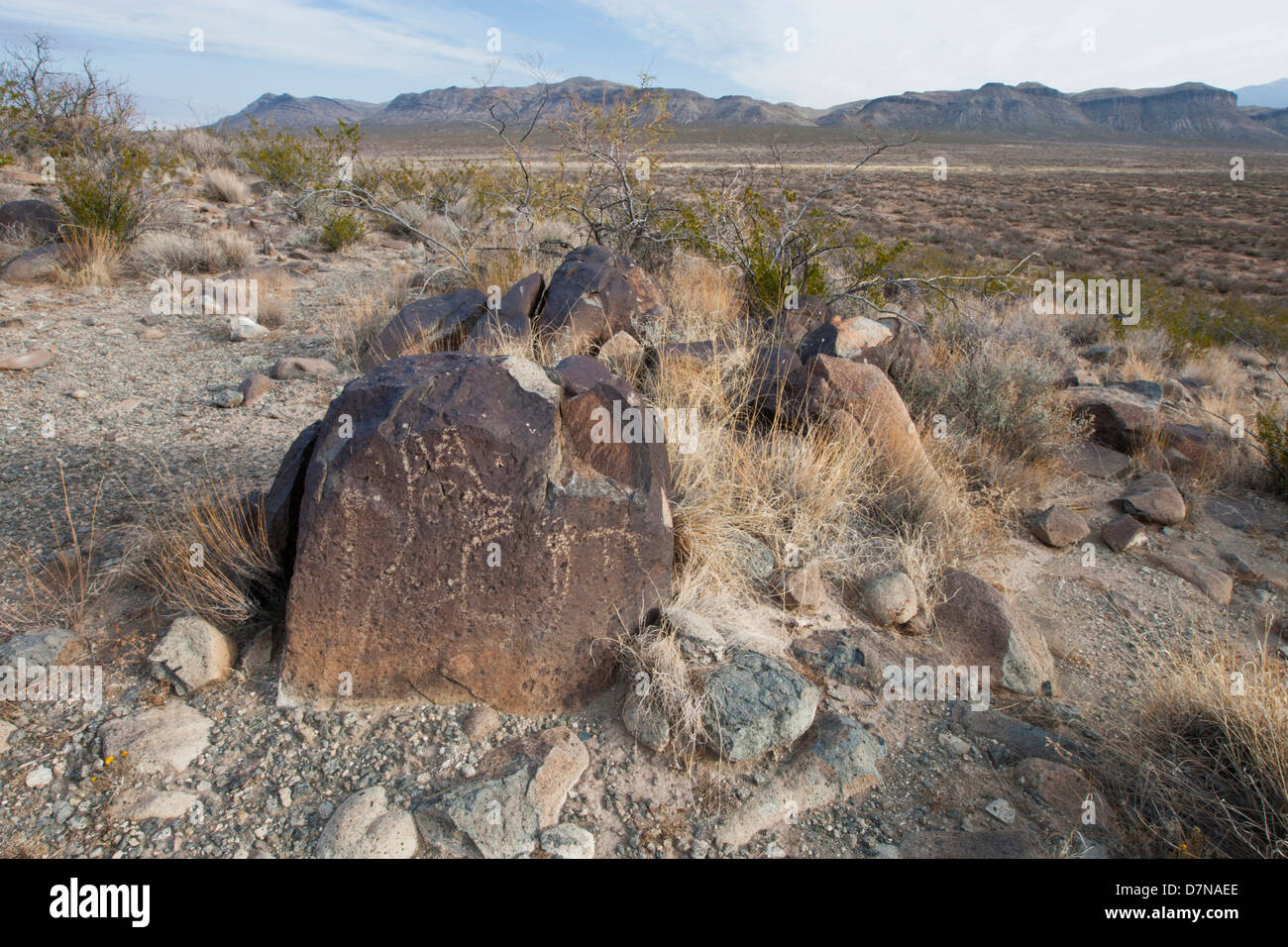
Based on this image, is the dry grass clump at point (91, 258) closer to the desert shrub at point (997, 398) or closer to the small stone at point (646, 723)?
the small stone at point (646, 723)

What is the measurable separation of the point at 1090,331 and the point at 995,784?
27.2ft

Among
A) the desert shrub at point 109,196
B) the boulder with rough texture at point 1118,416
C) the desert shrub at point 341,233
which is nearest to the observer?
the boulder with rough texture at point 1118,416

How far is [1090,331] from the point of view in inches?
347

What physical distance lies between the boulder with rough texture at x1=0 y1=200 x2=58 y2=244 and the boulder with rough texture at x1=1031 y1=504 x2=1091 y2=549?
31.5 feet

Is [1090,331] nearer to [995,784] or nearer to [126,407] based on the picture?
Result: [995,784]

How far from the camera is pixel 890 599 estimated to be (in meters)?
3.12

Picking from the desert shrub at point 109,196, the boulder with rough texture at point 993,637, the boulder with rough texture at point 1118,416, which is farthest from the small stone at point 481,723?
the desert shrub at point 109,196

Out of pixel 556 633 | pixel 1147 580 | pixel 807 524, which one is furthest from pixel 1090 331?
pixel 556 633

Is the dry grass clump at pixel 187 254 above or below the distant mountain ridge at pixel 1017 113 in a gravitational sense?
below

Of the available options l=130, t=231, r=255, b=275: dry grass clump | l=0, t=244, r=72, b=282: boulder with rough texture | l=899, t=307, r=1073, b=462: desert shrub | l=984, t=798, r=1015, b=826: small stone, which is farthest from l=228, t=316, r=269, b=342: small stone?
l=984, t=798, r=1015, b=826: small stone

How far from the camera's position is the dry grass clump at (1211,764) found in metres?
2.06

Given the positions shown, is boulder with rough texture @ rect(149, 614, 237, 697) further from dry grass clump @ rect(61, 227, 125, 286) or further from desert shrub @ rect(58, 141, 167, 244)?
desert shrub @ rect(58, 141, 167, 244)

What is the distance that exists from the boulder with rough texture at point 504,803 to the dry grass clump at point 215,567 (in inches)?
43.6

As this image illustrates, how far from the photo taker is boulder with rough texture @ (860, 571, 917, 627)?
310 centimetres
